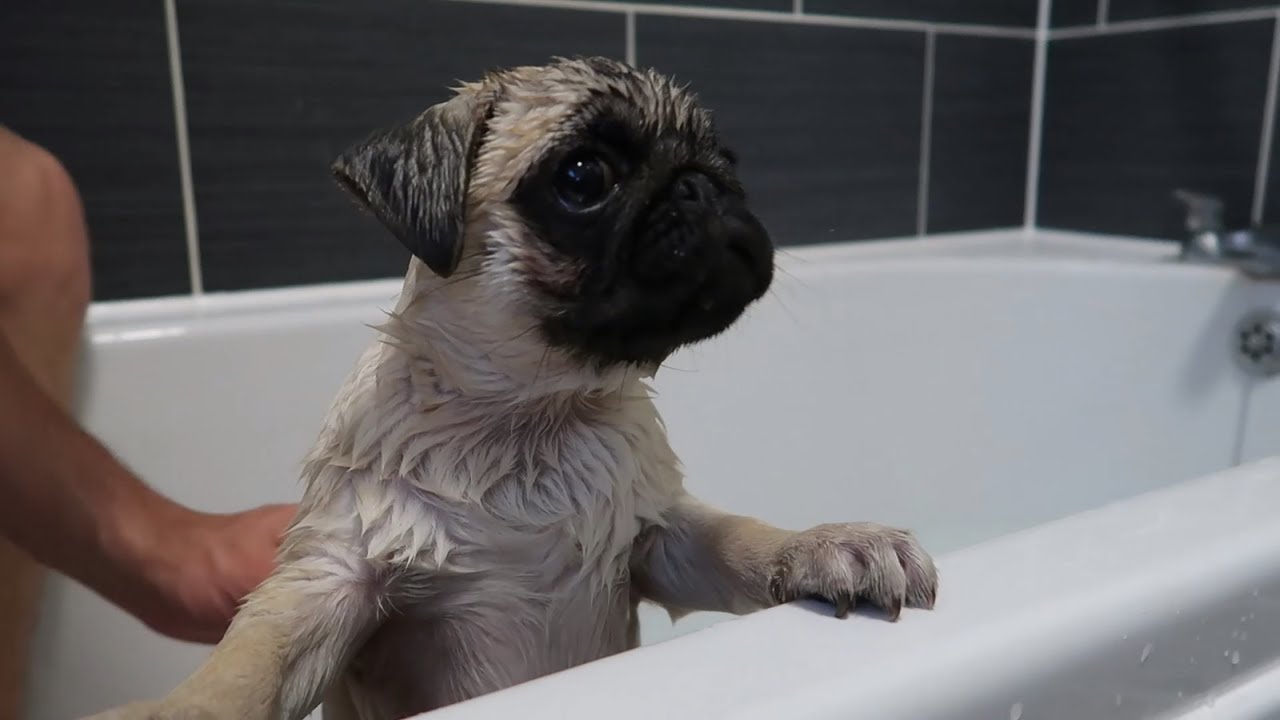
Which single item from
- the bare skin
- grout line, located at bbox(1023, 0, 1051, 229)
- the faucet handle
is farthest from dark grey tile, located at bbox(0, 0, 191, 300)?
grout line, located at bbox(1023, 0, 1051, 229)

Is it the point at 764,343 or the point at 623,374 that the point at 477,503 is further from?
the point at 764,343

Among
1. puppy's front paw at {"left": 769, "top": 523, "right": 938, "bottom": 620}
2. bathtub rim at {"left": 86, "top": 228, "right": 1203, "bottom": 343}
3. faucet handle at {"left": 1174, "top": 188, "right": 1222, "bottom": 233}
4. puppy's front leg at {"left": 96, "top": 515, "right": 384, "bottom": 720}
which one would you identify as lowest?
puppy's front leg at {"left": 96, "top": 515, "right": 384, "bottom": 720}

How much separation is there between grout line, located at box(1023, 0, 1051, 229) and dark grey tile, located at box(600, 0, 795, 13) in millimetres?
741

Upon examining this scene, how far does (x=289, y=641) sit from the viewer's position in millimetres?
709

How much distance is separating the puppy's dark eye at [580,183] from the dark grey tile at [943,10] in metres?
1.34

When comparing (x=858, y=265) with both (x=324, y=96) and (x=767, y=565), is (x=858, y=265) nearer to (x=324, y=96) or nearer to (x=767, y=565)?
(x=324, y=96)

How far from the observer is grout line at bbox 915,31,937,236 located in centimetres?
214

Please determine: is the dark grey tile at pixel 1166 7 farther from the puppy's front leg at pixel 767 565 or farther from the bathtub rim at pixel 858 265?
the puppy's front leg at pixel 767 565

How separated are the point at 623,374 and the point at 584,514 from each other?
0.40 feet

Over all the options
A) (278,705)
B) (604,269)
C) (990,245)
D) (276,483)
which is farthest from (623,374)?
(990,245)

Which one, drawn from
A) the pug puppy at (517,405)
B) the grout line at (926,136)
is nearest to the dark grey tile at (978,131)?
the grout line at (926,136)

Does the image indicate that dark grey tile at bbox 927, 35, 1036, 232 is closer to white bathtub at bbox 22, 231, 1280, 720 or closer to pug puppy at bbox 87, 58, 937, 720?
white bathtub at bbox 22, 231, 1280, 720

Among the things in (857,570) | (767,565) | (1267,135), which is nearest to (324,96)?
(767,565)

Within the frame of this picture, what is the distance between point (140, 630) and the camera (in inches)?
51.2
